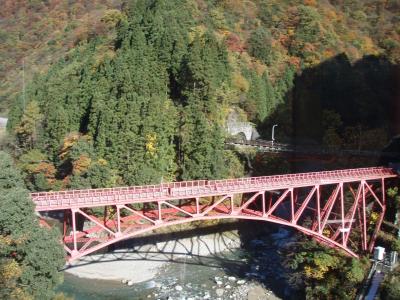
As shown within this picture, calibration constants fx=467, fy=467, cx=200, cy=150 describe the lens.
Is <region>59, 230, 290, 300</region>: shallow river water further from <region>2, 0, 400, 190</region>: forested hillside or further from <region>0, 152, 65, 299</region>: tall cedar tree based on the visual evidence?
<region>0, 152, 65, 299</region>: tall cedar tree

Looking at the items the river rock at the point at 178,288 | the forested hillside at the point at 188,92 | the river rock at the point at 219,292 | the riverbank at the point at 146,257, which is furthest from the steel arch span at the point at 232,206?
the forested hillside at the point at 188,92

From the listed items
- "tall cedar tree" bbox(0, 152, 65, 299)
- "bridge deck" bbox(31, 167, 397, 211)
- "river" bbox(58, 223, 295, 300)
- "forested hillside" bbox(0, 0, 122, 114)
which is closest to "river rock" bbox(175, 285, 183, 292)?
"river" bbox(58, 223, 295, 300)

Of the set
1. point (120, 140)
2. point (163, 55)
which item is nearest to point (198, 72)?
point (163, 55)

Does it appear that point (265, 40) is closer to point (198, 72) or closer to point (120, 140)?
point (198, 72)

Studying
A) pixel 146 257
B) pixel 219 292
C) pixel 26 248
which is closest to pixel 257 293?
pixel 219 292

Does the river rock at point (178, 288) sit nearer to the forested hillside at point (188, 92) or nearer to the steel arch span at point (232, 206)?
the steel arch span at point (232, 206)

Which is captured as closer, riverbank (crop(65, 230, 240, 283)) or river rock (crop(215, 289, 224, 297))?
river rock (crop(215, 289, 224, 297))

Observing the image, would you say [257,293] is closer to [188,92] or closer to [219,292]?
[219,292]
